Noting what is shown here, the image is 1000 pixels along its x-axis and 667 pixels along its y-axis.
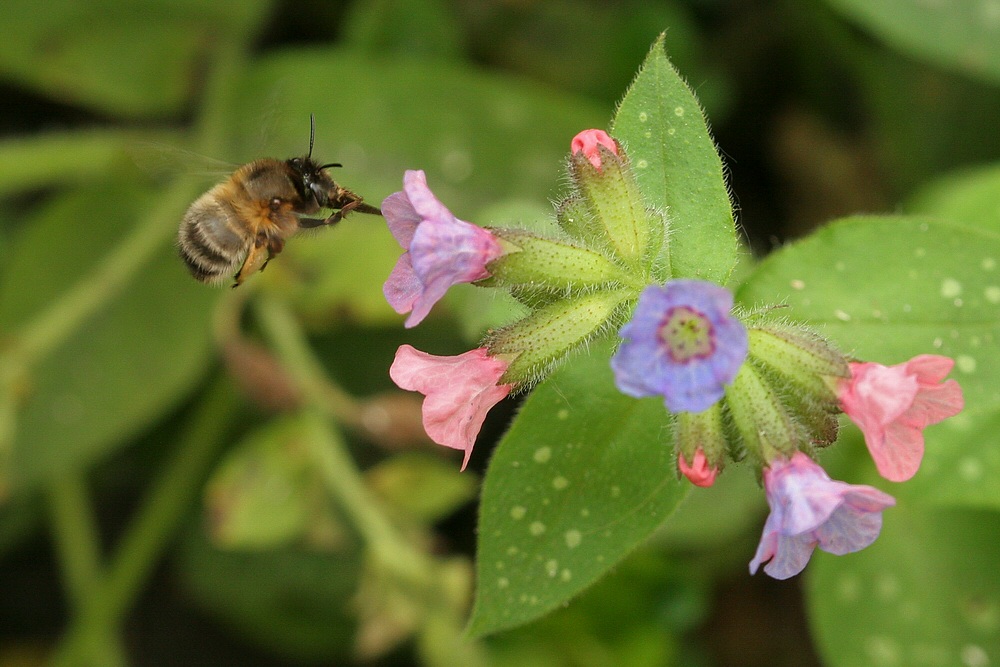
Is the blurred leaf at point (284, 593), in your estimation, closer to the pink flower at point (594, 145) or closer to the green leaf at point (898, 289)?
the green leaf at point (898, 289)

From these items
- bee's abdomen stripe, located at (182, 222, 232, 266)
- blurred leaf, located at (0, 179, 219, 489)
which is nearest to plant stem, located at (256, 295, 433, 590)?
blurred leaf, located at (0, 179, 219, 489)

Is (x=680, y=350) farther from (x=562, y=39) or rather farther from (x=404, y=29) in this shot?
(x=562, y=39)

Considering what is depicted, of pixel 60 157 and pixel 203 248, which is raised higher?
pixel 203 248

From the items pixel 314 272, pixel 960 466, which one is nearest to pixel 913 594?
pixel 960 466

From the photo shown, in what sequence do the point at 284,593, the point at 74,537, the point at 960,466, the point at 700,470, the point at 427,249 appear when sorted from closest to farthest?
the point at 427,249 → the point at 700,470 → the point at 960,466 → the point at 74,537 → the point at 284,593

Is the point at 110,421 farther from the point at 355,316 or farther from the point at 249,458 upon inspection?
the point at 355,316

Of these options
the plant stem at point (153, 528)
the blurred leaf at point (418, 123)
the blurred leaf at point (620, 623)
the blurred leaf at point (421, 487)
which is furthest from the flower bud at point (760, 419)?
the plant stem at point (153, 528)

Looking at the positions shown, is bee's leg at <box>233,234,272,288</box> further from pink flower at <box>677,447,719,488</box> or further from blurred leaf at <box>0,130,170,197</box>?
blurred leaf at <box>0,130,170,197</box>
